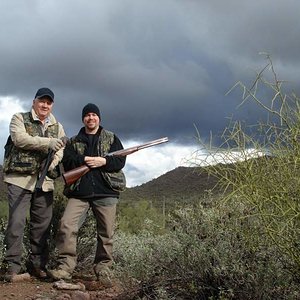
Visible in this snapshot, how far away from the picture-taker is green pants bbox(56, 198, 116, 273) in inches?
280

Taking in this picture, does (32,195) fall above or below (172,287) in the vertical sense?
above

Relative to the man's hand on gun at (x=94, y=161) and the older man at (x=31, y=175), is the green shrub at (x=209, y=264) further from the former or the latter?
the older man at (x=31, y=175)

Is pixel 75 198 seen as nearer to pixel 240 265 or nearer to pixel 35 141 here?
pixel 35 141

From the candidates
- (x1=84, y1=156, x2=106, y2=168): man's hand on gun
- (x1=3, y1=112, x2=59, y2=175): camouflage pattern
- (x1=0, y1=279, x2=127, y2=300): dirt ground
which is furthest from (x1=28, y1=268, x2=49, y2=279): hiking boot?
(x1=84, y1=156, x2=106, y2=168): man's hand on gun

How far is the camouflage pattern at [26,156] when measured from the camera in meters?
7.03

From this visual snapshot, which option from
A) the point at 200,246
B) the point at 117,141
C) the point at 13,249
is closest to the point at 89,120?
the point at 117,141

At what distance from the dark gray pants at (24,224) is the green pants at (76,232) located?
12.1 inches

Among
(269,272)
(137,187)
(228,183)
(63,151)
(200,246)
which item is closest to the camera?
(228,183)

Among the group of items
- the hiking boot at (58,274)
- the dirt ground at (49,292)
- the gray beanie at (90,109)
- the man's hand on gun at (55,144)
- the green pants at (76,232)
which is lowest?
the dirt ground at (49,292)

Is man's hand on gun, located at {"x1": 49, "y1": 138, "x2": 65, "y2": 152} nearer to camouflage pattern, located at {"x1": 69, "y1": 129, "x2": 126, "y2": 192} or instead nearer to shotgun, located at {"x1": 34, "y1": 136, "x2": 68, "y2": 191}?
shotgun, located at {"x1": 34, "y1": 136, "x2": 68, "y2": 191}

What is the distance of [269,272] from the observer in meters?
5.19

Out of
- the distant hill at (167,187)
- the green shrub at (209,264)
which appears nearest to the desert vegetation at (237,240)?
the green shrub at (209,264)

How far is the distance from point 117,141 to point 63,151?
2.31 ft

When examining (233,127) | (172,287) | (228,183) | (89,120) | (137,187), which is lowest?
(172,287)
